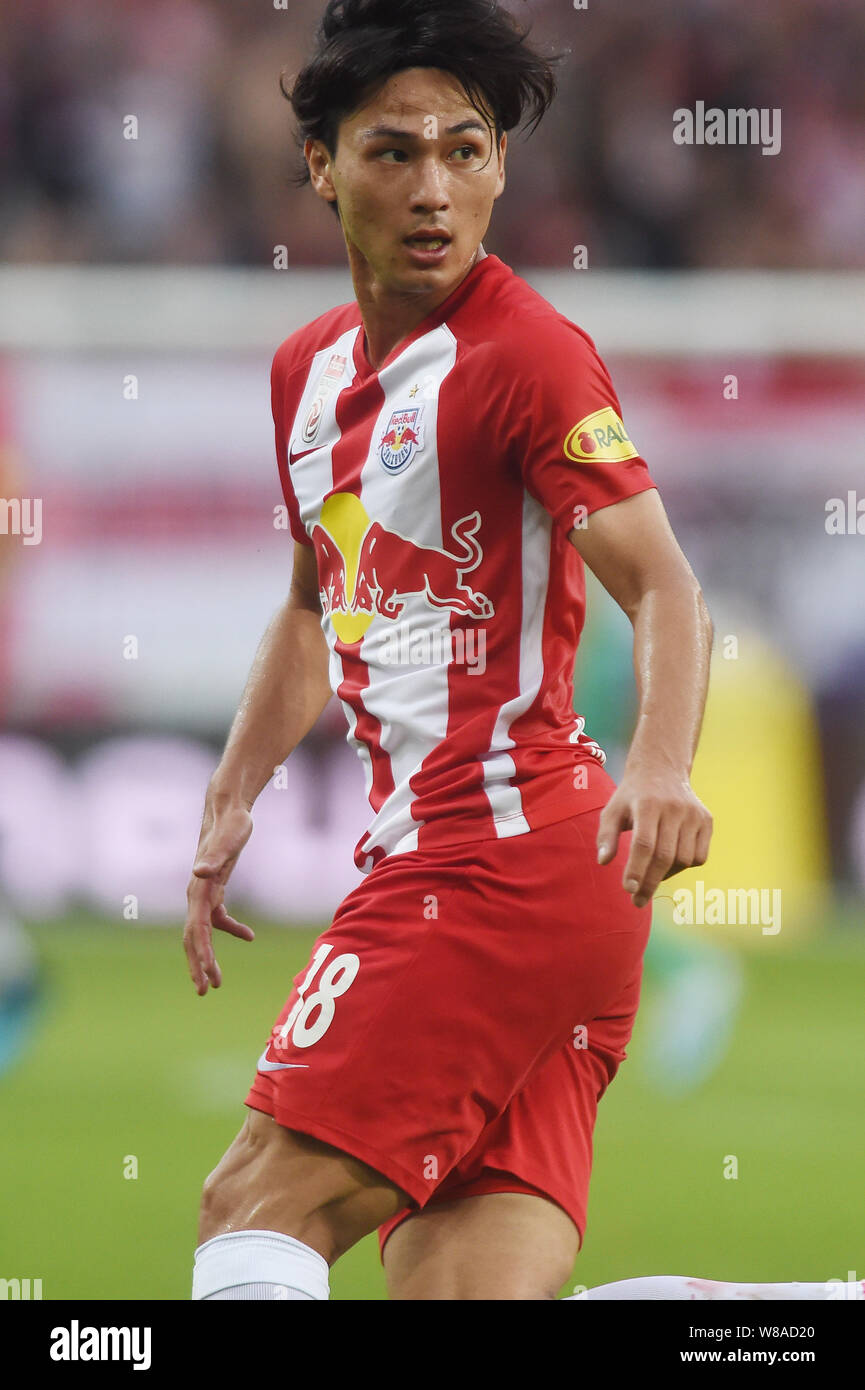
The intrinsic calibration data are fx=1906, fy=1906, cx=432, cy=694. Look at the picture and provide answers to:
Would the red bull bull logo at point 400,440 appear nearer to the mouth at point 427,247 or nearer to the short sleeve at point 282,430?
the mouth at point 427,247

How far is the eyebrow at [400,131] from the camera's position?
2.65m

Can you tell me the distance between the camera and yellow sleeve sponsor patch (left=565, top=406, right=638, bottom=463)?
7.86 ft

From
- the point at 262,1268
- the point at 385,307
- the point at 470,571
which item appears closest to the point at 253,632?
the point at 385,307

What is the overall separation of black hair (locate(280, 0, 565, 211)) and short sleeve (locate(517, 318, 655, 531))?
1.42 ft

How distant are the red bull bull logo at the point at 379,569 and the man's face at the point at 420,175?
1.15ft

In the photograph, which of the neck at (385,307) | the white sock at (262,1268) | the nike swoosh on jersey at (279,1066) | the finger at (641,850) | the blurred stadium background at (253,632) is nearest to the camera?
the finger at (641,850)

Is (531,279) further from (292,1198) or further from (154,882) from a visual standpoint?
(292,1198)

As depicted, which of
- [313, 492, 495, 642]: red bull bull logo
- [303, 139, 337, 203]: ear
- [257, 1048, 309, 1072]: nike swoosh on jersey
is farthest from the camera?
[303, 139, 337, 203]: ear

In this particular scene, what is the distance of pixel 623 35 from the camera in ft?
34.0

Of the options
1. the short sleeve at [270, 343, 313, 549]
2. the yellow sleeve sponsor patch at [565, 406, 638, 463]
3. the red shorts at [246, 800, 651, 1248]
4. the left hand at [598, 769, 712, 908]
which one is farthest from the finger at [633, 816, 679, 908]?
the short sleeve at [270, 343, 313, 549]

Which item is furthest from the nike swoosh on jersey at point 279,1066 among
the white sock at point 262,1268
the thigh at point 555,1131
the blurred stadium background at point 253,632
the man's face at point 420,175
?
the blurred stadium background at point 253,632

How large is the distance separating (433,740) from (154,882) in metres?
5.02

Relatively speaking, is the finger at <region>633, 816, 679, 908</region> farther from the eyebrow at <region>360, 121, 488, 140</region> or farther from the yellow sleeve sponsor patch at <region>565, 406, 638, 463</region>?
the eyebrow at <region>360, 121, 488, 140</region>
